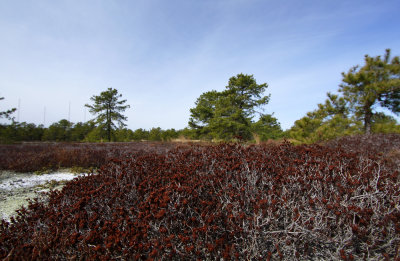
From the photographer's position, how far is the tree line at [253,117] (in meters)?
13.8

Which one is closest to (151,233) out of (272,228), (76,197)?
(272,228)

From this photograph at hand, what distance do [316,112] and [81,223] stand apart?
1634 cm

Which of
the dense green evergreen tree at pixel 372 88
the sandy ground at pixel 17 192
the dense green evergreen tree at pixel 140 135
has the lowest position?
the sandy ground at pixel 17 192

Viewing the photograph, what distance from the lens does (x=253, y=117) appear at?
20094 millimetres

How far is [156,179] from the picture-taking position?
2324 millimetres

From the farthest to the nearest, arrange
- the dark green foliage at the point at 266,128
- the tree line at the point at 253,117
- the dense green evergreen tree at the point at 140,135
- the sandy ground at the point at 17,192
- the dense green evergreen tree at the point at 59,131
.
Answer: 1. the dense green evergreen tree at the point at 140,135
2. the dense green evergreen tree at the point at 59,131
3. the dark green foliage at the point at 266,128
4. the tree line at the point at 253,117
5. the sandy ground at the point at 17,192

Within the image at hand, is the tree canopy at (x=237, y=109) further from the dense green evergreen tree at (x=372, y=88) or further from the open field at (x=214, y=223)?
the open field at (x=214, y=223)

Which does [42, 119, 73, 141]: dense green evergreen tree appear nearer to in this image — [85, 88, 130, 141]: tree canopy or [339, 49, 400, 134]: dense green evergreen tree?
[85, 88, 130, 141]: tree canopy

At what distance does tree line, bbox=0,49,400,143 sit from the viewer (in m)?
13.8

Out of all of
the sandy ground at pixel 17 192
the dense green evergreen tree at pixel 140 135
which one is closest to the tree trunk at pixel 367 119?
the sandy ground at pixel 17 192

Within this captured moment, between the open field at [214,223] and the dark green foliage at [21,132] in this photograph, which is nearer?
the open field at [214,223]

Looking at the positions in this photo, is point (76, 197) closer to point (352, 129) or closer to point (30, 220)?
point (30, 220)

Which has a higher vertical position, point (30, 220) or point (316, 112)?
point (316, 112)

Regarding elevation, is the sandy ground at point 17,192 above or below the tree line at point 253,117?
below
